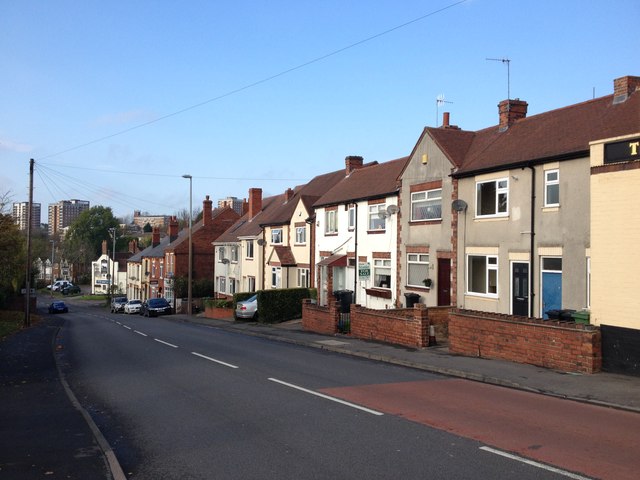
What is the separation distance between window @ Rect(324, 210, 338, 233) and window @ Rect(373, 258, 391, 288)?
4.63 m

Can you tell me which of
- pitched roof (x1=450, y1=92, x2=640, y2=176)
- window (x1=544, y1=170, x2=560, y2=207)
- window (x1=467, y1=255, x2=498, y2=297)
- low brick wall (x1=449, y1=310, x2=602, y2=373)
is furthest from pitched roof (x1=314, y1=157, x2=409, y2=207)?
low brick wall (x1=449, y1=310, x2=602, y2=373)

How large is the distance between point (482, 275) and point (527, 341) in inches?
263

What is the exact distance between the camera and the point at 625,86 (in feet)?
58.3

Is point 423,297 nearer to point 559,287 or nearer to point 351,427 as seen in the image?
point 559,287

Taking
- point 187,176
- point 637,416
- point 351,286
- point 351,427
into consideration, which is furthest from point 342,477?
point 187,176

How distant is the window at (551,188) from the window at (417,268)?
6.47 m

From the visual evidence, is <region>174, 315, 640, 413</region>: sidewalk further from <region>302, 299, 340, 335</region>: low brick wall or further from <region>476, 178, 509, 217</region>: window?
<region>476, 178, 509, 217</region>: window

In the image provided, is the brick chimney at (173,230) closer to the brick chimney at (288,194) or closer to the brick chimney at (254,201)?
the brick chimney at (254,201)

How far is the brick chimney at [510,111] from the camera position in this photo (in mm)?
22297

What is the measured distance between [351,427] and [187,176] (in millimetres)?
34733

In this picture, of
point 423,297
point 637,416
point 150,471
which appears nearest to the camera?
point 150,471

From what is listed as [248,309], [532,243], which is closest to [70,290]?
[248,309]

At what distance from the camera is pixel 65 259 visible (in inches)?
4993

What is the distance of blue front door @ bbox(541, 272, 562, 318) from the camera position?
56.3ft
